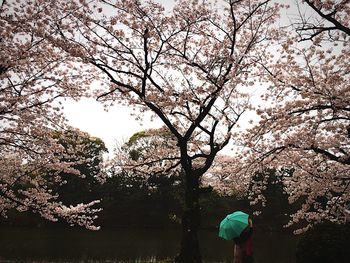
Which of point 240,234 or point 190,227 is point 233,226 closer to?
point 240,234

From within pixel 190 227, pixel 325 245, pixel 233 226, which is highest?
pixel 233 226

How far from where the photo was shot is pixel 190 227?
40.7 feet

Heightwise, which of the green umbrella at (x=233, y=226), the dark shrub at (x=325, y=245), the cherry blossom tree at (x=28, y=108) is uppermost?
the cherry blossom tree at (x=28, y=108)

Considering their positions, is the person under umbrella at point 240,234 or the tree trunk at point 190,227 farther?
the tree trunk at point 190,227

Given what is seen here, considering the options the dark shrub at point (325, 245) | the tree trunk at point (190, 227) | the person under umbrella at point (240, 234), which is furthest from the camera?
the tree trunk at point (190, 227)

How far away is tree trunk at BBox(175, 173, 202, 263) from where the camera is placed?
39.3 feet

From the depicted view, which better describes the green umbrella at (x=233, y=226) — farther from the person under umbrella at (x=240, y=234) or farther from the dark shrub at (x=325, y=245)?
the dark shrub at (x=325, y=245)

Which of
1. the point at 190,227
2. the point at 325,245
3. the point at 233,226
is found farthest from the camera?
the point at 190,227

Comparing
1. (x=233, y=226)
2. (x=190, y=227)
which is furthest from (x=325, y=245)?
(x=190, y=227)

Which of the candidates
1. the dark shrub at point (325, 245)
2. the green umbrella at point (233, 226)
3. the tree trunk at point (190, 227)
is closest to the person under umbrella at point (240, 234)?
the green umbrella at point (233, 226)

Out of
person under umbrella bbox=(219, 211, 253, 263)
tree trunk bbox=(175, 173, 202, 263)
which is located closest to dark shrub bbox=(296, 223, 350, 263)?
tree trunk bbox=(175, 173, 202, 263)

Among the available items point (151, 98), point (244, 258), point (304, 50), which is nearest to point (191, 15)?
point (151, 98)

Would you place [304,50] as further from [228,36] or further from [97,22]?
[97,22]

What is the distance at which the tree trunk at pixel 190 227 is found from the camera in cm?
1197
